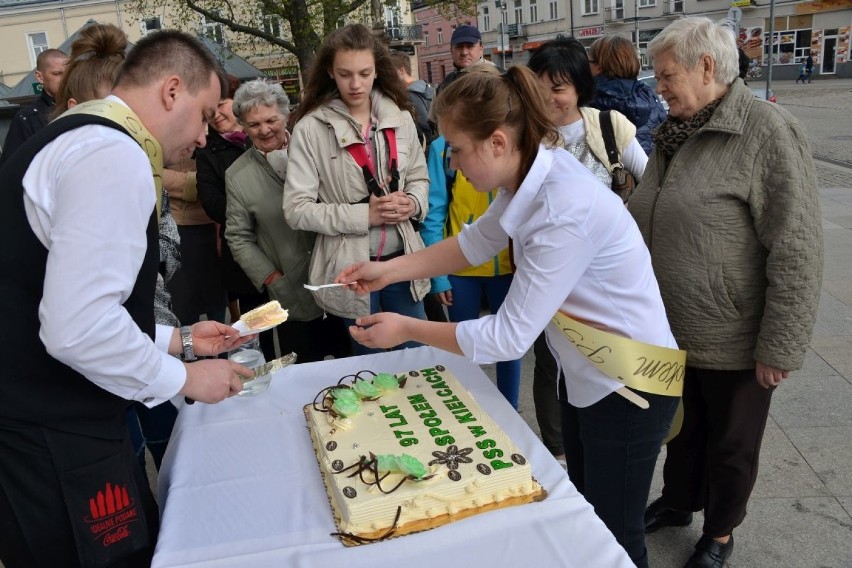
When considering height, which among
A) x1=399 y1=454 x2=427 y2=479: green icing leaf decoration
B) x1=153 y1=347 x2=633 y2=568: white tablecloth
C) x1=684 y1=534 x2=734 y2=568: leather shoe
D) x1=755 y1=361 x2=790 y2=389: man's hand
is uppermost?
x1=399 y1=454 x2=427 y2=479: green icing leaf decoration

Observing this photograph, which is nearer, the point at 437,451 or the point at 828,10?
the point at 437,451

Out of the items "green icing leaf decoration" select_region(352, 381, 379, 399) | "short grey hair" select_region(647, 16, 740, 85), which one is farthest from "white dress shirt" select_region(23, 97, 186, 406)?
"short grey hair" select_region(647, 16, 740, 85)

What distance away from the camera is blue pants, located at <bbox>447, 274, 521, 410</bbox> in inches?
127

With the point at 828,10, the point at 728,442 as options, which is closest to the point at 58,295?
the point at 728,442

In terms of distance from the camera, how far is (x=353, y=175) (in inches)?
115

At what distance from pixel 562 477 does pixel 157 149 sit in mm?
1165

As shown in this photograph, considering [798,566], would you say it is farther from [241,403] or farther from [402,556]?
A: [241,403]

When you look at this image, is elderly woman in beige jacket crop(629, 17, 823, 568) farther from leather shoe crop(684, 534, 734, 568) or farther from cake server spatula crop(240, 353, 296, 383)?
cake server spatula crop(240, 353, 296, 383)

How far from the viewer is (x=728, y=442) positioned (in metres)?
2.18

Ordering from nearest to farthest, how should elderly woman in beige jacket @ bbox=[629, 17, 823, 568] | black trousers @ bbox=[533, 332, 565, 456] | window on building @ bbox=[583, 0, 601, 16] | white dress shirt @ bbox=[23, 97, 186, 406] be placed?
white dress shirt @ bbox=[23, 97, 186, 406]
elderly woman in beige jacket @ bbox=[629, 17, 823, 568]
black trousers @ bbox=[533, 332, 565, 456]
window on building @ bbox=[583, 0, 601, 16]

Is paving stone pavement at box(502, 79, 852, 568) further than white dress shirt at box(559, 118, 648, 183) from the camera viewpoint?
No

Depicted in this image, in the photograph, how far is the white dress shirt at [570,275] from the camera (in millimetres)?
1539

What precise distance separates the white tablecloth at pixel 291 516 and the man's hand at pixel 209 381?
221mm

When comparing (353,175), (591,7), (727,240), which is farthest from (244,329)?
(591,7)
